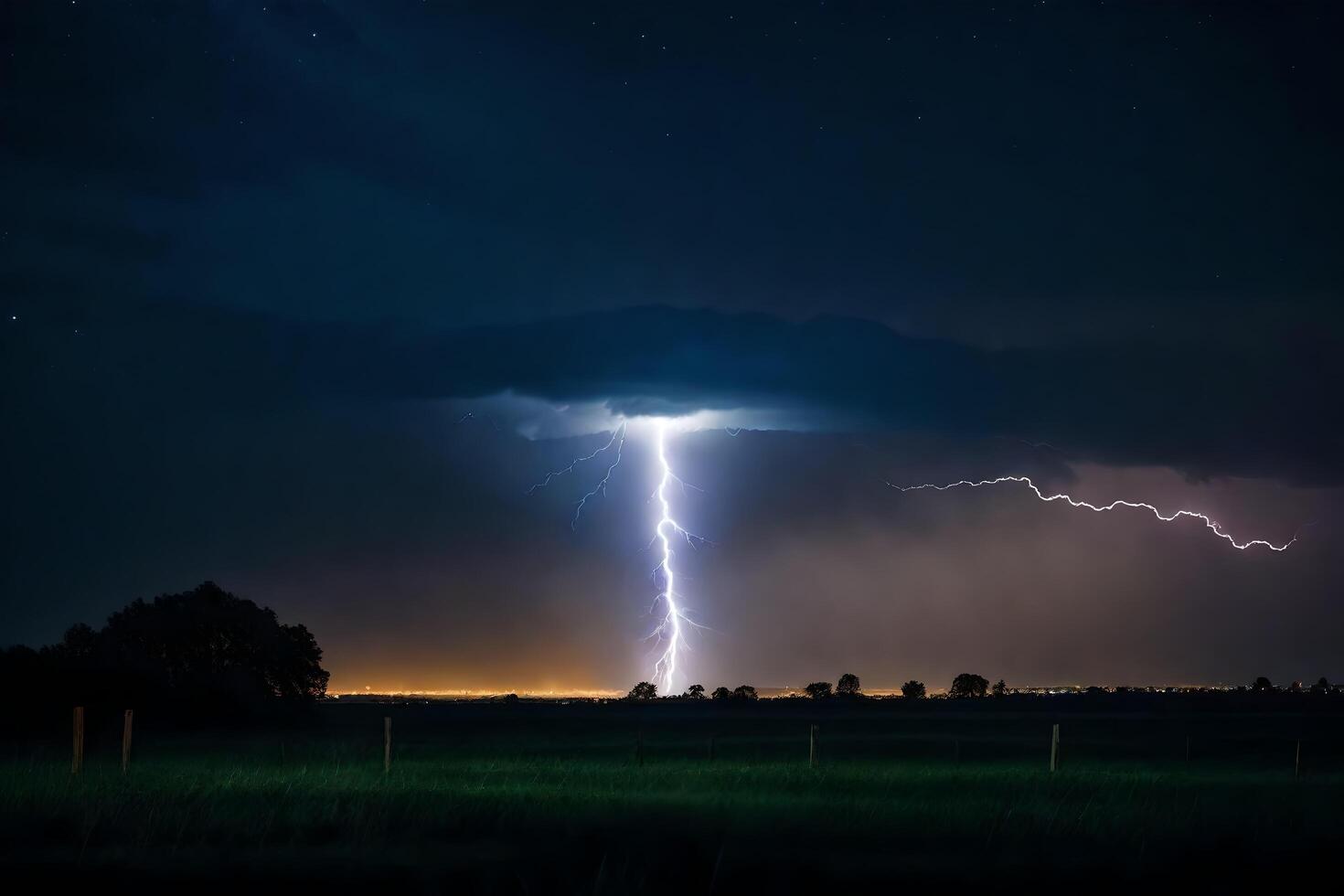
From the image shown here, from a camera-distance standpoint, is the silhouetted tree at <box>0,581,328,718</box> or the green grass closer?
the green grass

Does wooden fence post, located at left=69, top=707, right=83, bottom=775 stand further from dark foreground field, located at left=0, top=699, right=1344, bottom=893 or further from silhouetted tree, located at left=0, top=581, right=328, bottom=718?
silhouetted tree, located at left=0, top=581, right=328, bottom=718

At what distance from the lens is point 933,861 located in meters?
16.8

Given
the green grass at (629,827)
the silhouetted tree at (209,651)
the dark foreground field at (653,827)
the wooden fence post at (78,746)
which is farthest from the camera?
the silhouetted tree at (209,651)

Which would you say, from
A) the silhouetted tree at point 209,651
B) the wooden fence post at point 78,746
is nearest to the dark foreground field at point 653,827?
the wooden fence post at point 78,746

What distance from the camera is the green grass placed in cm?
1577

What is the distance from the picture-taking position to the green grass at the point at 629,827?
15.8m

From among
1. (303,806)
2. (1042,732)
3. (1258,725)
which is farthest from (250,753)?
(1258,725)

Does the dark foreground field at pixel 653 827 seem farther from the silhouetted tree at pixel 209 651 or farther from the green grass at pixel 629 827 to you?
the silhouetted tree at pixel 209 651

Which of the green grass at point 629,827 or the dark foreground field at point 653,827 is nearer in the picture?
the dark foreground field at point 653,827

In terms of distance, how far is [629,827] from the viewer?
19172 mm

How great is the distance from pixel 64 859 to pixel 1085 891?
1093 cm

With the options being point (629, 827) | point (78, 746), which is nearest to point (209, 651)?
point (78, 746)

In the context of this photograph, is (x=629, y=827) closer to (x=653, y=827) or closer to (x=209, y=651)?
(x=653, y=827)

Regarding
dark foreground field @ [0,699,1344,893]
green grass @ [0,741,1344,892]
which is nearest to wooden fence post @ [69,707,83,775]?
dark foreground field @ [0,699,1344,893]
